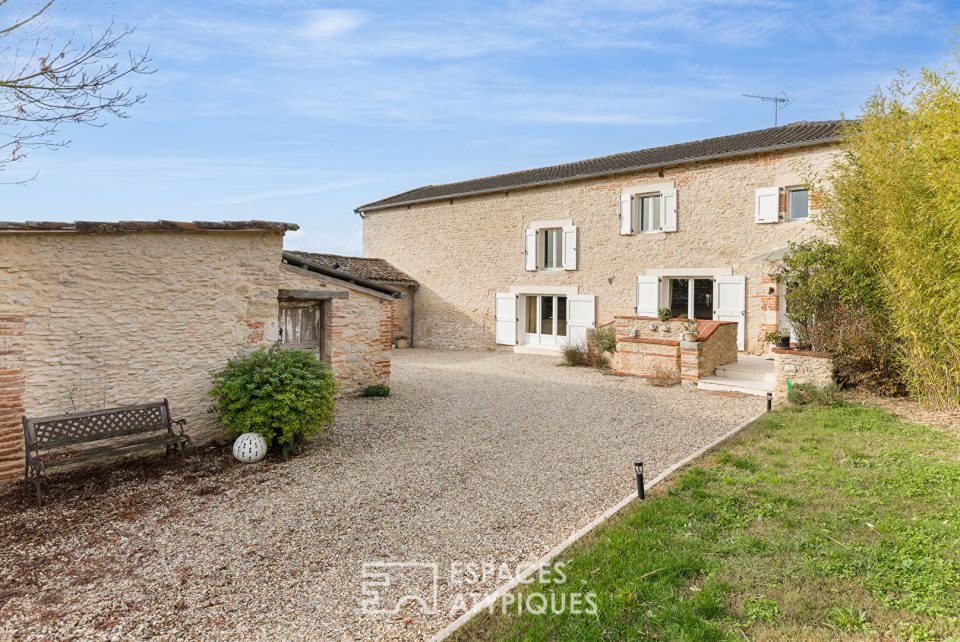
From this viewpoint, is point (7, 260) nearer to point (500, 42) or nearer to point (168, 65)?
point (168, 65)

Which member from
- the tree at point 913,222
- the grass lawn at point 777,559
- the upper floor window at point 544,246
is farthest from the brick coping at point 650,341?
the grass lawn at point 777,559

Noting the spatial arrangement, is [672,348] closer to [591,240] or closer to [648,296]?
[648,296]

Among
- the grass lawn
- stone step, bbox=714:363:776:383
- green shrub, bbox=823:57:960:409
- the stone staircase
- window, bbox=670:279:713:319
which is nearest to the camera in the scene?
the grass lawn

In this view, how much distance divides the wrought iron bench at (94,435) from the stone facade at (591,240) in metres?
10.6

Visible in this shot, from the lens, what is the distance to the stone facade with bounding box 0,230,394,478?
4.86 meters

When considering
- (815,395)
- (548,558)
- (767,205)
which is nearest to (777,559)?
(548,558)

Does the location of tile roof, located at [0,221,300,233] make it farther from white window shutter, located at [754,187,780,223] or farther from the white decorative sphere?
white window shutter, located at [754,187,780,223]

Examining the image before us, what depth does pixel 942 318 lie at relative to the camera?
6348mm

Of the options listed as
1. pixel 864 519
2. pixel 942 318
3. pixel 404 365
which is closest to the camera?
pixel 864 519

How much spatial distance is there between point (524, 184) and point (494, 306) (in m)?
3.79

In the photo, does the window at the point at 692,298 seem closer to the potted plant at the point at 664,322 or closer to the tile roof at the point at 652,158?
the potted plant at the point at 664,322

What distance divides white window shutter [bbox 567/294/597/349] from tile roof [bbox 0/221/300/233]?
29.7 feet

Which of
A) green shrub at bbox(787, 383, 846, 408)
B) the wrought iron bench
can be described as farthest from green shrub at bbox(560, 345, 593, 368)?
the wrought iron bench

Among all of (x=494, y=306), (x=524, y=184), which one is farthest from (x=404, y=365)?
(x=524, y=184)
